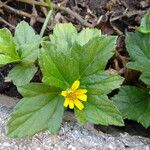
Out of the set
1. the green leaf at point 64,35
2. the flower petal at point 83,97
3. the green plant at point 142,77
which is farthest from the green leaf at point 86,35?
the flower petal at point 83,97

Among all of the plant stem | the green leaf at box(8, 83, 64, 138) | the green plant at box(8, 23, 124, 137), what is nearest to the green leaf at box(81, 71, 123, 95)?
the green plant at box(8, 23, 124, 137)

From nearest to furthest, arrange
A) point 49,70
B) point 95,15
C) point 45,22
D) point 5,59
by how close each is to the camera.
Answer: point 49,70 < point 5,59 < point 45,22 < point 95,15

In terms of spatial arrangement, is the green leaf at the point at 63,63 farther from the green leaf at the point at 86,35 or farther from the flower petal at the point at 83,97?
the green leaf at the point at 86,35

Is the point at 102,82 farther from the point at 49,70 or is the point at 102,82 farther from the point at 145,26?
the point at 145,26

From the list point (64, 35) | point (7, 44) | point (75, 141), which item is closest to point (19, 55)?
point (7, 44)

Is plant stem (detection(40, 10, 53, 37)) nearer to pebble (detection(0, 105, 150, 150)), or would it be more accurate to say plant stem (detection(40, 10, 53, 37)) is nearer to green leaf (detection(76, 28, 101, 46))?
green leaf (detection(76, 28, 101, 46))
